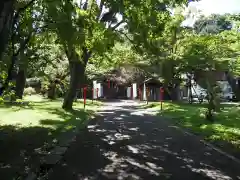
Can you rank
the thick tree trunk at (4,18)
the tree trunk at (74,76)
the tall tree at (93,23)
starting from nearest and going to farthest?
the thick tree trunk at (4,18), the tall tree at (93,23), the tree trunk at (74,76)

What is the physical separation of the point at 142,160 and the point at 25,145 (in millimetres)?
3371

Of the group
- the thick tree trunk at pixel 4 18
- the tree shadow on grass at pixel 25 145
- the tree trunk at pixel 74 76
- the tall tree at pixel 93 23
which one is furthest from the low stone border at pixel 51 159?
the tree trunk at pixel 74 76

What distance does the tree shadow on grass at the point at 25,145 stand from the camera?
649 cm

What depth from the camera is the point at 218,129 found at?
44.2 ft

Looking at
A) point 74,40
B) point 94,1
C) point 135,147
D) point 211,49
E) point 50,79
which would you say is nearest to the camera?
point 135,147

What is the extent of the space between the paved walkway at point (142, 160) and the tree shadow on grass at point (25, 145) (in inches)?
23.4

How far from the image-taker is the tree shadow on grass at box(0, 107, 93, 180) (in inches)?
256

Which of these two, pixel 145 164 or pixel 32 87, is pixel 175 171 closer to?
pixel 145 164

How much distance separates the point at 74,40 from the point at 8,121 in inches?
183

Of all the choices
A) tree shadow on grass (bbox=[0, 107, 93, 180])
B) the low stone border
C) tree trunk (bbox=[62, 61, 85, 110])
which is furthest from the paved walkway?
tree trunk (bbox=[62, 61, 85, 110])

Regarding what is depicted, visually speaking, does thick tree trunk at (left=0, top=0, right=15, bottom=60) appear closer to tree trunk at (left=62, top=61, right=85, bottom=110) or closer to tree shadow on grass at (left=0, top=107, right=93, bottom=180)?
tree shadow on grass at (left=0, top=107, right=93, bottom=180)

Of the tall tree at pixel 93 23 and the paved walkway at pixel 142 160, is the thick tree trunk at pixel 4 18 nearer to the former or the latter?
the paved walkway at pixel 142 160

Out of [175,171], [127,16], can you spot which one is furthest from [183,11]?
[175,171]

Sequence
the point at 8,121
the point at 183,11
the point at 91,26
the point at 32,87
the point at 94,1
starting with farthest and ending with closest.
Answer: the point at 32,87, the point at 183,11, the point at 94,1, the point at 91,26, the point at 8,121
